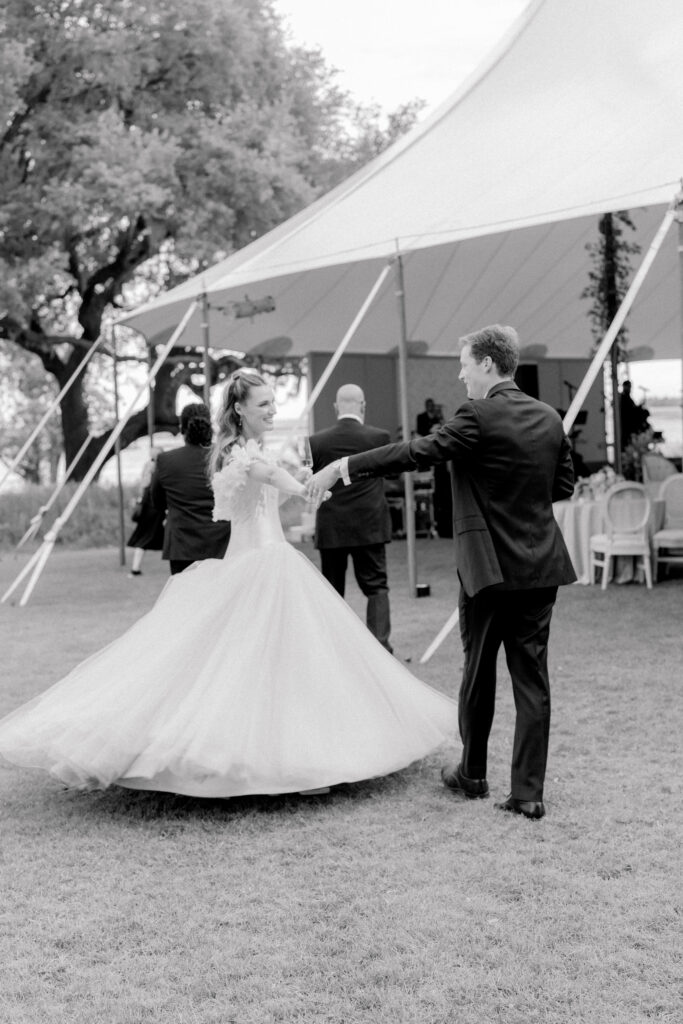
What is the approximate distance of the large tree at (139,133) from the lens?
16.3 meters

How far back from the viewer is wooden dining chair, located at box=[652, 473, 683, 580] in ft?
31.5

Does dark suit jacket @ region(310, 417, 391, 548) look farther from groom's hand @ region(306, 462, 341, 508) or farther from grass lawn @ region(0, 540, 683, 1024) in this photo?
groom's hand @ region(306, 462, 341, 508)

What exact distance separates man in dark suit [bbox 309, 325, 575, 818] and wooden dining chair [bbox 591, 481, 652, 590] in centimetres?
572

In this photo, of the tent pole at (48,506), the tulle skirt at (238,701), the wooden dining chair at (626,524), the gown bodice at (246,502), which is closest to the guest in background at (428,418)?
the tent pole at (48,506)

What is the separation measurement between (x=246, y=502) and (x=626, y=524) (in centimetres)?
578

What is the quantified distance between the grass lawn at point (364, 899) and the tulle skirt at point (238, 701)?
18 centimetres

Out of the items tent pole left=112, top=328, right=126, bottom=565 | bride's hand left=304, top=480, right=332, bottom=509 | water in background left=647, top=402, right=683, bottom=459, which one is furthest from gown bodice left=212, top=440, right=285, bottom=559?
water in background left=647, top=402, right=683, bottom=459

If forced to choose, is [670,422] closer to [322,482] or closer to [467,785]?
[467,785]

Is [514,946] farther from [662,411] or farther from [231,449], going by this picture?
[662,411]

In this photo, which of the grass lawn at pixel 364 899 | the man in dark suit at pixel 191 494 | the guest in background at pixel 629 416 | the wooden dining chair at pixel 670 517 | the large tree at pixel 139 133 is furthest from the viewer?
the large tree at pixel 139 133

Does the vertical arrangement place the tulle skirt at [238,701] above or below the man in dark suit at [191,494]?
below

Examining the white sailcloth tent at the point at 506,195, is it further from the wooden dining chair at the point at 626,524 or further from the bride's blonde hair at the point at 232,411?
the bride's blonde hair at the point at 232,411

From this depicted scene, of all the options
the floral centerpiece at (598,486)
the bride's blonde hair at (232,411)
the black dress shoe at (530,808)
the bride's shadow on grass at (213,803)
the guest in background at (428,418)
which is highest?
the guest in background at (428,418)

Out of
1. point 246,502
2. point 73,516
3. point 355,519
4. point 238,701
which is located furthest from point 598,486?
point 73,516
